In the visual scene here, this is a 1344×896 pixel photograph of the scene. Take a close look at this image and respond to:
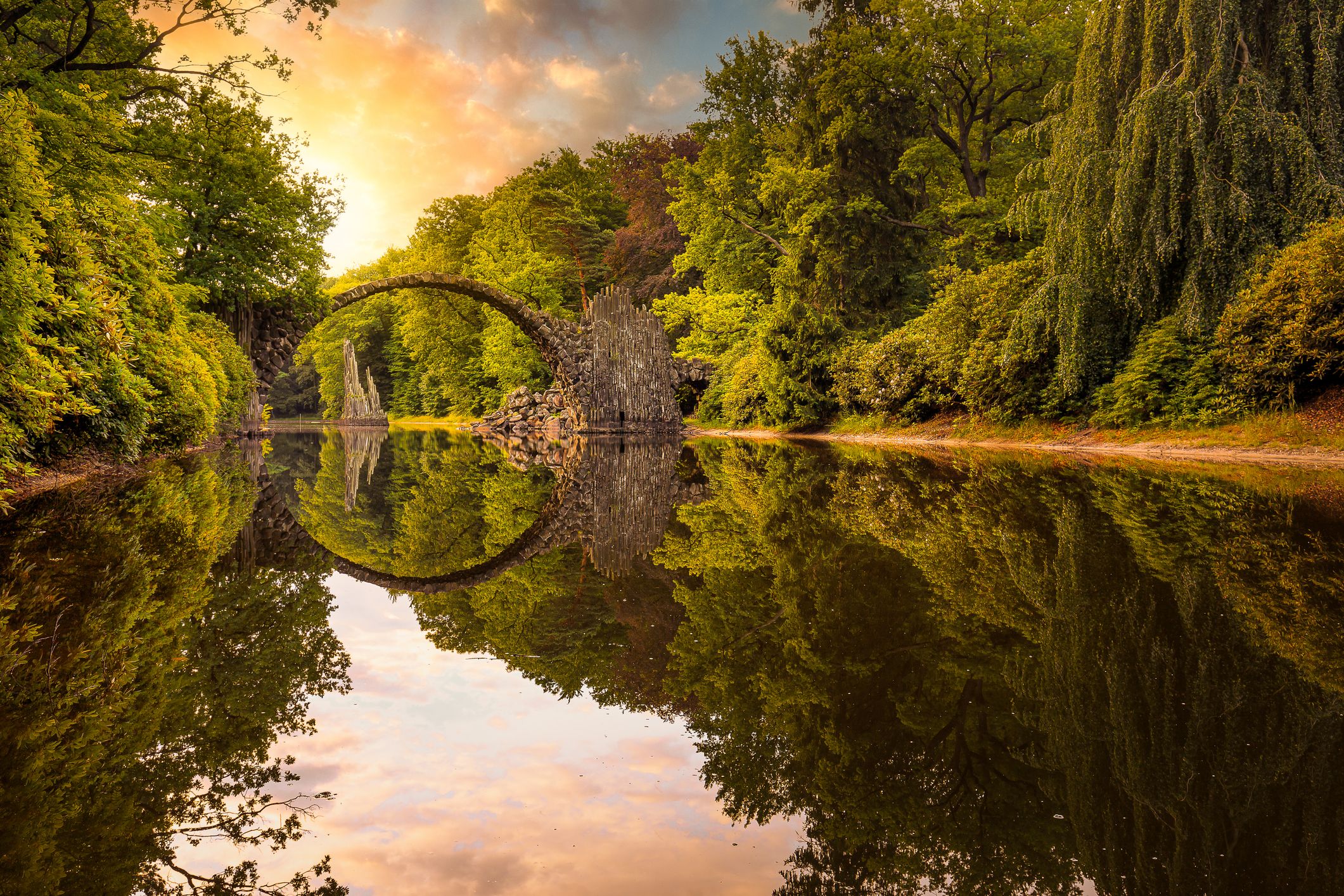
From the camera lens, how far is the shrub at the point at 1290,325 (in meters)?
10.2

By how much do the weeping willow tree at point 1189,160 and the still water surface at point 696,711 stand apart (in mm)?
8458

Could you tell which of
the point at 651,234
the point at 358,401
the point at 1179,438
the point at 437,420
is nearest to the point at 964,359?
the point at 1179,438

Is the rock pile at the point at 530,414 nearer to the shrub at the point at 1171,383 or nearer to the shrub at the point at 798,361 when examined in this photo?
the shrub at the point at 798,361

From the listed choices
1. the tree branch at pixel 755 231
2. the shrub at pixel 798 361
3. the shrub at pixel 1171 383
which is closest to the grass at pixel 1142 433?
the shrub at pixel 1171 383

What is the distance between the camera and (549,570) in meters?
4.98

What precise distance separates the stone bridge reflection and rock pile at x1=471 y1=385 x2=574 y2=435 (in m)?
18.0

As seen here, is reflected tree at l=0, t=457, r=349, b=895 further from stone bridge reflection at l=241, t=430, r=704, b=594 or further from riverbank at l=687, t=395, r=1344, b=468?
riverbank at l=687, t=395, r=1344, b=468

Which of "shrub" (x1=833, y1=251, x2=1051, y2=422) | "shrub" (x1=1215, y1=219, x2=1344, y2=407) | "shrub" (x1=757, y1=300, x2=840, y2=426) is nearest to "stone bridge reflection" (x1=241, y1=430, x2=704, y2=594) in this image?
"shrub" (x1=833, y1=251, x2=1051, y2=422)

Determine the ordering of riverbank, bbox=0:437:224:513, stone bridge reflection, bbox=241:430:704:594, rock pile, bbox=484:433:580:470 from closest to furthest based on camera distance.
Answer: stone bridge reflection, bbox=241:430:704:594
riverbank, bbox=0:437:224:513
rock pile, bbox=484:433:580:470

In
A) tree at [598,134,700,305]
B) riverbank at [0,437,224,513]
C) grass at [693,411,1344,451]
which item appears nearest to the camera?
riverbank at [0,437,224,513]

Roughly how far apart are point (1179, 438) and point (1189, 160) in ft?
15.2

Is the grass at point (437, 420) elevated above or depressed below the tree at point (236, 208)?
below

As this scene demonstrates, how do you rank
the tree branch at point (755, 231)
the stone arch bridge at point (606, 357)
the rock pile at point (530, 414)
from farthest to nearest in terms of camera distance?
the rock pile at point (530, 414) < the tree branch at point (755, 231) < the stone arch bridge at point (606, 357)

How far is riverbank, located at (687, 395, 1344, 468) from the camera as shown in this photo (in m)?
10.5
